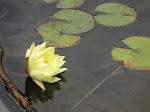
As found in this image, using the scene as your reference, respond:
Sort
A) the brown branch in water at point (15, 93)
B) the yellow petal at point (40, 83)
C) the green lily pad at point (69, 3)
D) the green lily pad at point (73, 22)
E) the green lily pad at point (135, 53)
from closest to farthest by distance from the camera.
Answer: the brown branch in water at point (15, 93)
the yellow petal at point (40, 83)
the green lily pad at point (135, 53)
the green lily pad at point (73, 22)
the green lily pad at point (69, 3)

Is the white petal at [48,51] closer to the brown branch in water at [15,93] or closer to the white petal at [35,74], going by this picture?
the white petal at [35,74]

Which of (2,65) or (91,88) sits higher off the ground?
(2,65)

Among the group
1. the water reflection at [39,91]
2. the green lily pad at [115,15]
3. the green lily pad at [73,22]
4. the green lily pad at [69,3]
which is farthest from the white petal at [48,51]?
the green lily pad at [69,3]

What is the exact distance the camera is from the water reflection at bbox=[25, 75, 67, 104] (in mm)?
1444

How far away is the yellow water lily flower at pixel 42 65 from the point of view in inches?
56.5

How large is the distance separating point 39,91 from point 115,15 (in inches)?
46.6

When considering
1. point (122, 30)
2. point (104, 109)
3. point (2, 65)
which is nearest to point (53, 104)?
point (104, 109)

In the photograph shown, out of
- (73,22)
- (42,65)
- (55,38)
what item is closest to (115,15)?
(73,22)

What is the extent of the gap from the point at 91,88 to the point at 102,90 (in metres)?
0.08

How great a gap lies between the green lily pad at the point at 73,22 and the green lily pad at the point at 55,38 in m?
0.06

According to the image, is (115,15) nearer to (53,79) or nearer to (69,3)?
(69,3)

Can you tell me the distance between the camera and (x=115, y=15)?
7.16 feet

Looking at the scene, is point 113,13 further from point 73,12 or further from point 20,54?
point 20,54

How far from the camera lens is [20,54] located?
174 cm
